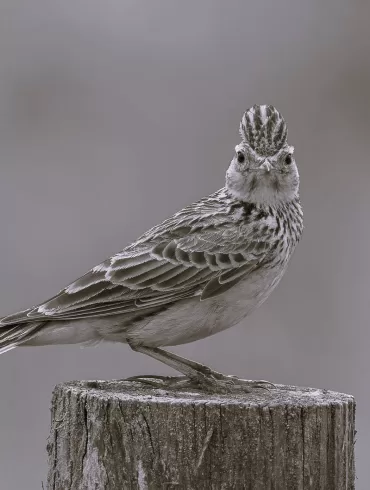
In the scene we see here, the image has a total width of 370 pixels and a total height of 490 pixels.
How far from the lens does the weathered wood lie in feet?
18.8

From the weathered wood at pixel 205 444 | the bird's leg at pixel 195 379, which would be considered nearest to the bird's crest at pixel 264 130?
the bird's leg at pixel 195 379

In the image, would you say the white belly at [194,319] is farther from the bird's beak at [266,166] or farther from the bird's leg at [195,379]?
the bird's beak at [266,166]

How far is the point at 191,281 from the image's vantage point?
7023 mm

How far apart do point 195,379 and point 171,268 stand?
Answer: 71 centimetres

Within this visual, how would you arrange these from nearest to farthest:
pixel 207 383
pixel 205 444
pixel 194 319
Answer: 1. pixel 205 444
2. pixel 207 383
3. pixel 194 319

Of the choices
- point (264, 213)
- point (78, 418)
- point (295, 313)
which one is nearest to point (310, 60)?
point (295, 313)

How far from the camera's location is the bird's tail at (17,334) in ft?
22.7

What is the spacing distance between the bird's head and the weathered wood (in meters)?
1.78

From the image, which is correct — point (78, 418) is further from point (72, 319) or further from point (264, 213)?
point (264, 213)

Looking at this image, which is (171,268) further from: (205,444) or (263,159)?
(205,444)

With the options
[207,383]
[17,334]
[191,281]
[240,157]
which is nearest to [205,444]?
[207,383]

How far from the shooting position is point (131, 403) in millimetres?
5855

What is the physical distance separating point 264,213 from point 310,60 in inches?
265

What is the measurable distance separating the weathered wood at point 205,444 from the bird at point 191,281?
0.86 meters
